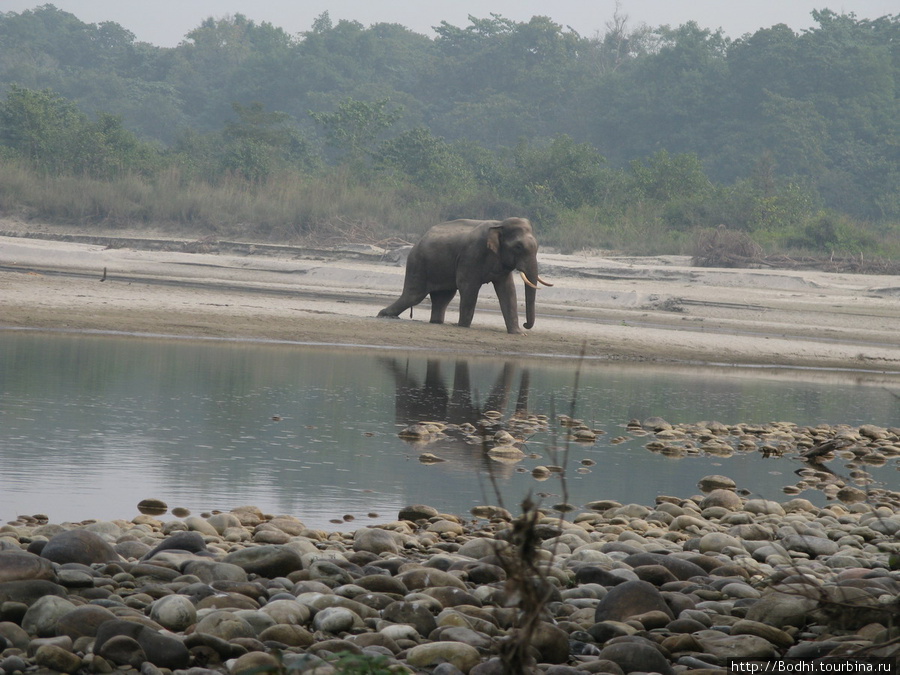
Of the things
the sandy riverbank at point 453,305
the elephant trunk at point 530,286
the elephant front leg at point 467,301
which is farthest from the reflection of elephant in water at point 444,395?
the elephant front leg at point 467,301

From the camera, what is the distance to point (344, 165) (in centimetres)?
3641

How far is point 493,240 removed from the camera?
48.4 ft

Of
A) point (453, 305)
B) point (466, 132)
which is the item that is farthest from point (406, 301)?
point (466, 132)

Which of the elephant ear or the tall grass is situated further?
the tall grass

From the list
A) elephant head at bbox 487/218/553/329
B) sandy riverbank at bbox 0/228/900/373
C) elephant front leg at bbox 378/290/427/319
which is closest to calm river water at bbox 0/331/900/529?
sandy riverbank at bbox 0/228/900/373

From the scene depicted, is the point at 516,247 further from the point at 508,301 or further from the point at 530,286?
the point at 508,301

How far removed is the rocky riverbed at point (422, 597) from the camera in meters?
3.01

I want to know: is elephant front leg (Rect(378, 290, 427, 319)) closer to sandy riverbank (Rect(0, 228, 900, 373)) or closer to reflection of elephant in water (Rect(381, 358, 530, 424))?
sandy riverbank (Rect(0, 228, 900, 373))

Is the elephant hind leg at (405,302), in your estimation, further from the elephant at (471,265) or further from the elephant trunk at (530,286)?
the elephant trunk at (530,286)

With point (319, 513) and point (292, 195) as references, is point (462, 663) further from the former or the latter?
point (292, 195)

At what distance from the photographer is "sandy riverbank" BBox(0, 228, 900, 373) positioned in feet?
47.3

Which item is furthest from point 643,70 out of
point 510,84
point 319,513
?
point 319,513

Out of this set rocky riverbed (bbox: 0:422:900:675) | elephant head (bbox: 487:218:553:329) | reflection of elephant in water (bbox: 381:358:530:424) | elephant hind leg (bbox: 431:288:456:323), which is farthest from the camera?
elephant hind leg (bbox: 431:288:456:323)

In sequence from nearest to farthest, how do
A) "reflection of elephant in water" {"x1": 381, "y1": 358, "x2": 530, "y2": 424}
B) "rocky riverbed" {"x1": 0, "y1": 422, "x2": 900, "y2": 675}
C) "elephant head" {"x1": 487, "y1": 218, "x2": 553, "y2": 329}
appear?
"rocky riverbed" {"x1": 0, "y1": 422, "x2": 900, "y2": 675} < "reflection of elephant in water" {"x1": 381, "y1": 358, "x2": 530, "y2": 424} < "elephant head" {"x1": 487, "y1": 218, "x2": 553, "y2": 329}
